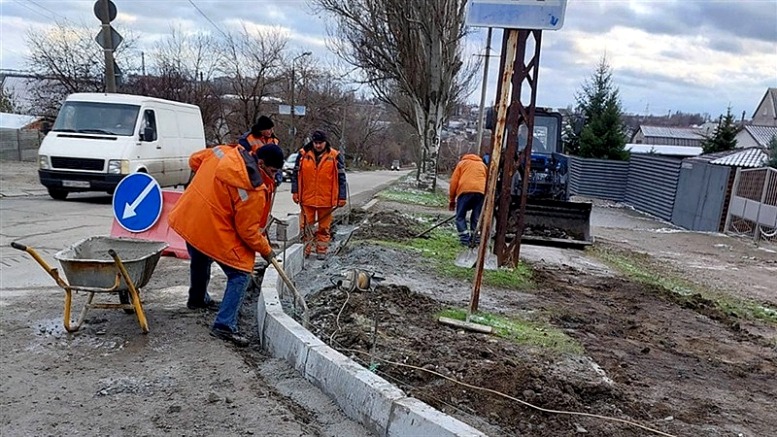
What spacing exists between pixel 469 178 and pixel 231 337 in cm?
601

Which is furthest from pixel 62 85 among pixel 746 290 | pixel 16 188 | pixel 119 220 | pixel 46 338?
pixel 746 290

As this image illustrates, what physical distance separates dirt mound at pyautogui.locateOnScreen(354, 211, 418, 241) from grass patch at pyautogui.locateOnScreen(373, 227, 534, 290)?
0.39m

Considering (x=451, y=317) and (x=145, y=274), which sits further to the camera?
(x=451, y=317)

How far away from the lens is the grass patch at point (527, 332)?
506cm

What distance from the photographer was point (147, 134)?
42.7ft

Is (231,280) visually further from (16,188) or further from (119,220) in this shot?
(16,188)

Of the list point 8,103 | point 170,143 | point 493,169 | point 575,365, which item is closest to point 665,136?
point 8,103

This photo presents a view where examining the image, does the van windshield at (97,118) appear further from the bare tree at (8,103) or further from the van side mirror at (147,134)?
the bare tree at (8,103)

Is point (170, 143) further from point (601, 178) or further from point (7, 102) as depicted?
point (7, 102)

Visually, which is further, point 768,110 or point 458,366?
point 768,110

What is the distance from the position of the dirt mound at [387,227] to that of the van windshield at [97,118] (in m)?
5.70

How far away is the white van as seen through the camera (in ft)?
39.5

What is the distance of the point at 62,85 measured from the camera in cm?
2669

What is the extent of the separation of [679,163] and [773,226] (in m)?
8.35
